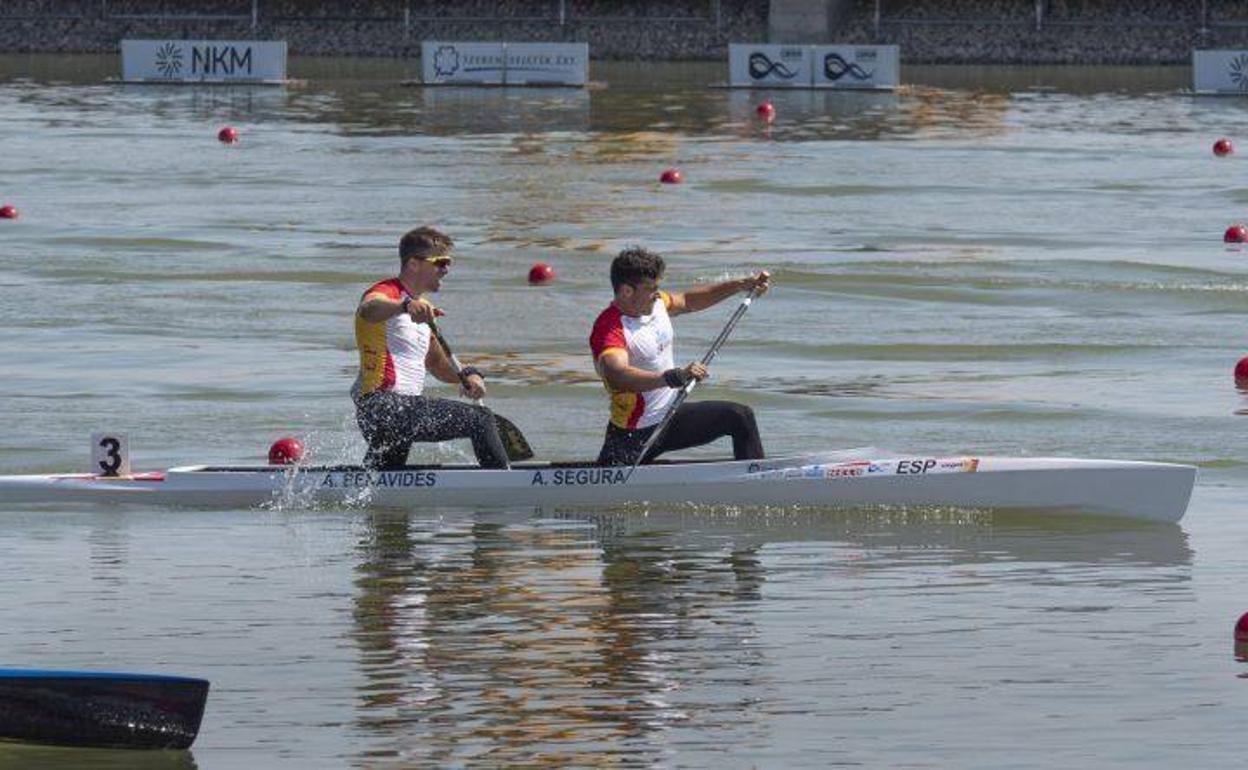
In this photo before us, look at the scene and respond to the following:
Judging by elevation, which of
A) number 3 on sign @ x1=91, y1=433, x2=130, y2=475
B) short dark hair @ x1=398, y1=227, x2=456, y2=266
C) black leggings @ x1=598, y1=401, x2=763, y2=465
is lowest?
number 3 on sign @ x1=91, y1=433, x2=130, y2=475

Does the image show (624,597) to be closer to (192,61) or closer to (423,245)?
(423,245)

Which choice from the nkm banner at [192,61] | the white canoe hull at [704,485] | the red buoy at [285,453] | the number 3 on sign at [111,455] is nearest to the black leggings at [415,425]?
the white canoe hull at [704,485]

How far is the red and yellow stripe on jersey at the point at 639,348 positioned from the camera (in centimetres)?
1494

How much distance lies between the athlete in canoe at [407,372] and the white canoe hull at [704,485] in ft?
0.68

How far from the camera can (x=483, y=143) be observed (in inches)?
1745

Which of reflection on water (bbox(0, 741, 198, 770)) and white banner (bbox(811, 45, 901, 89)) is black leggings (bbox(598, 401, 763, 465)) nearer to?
reflection on water (bbox(0, 741, 198, 770))

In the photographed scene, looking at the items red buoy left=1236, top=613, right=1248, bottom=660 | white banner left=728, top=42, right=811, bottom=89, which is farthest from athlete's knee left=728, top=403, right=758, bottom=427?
white banner left=728, top=42, right=811, bottom=89

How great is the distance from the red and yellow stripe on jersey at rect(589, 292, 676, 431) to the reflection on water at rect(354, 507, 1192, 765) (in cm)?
57

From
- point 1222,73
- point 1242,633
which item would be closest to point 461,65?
point 1222,73

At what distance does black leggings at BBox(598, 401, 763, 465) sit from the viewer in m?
15.3

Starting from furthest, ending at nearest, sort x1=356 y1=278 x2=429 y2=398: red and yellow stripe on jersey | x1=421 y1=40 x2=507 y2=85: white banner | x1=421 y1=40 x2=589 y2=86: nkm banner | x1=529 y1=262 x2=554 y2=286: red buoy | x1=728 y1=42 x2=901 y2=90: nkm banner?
x1=421 y1=40 x2=507 y2=85: white banner, x1=421 y1=40 x2=589 y2=86: nkm banner, x1=728 y1=42 x2=901 y2=90: nkm banner, x1=529 y1=262 x2=554 y2=286: red buoy, x1=356 y1=278 x2=429 y2=398: red and yellow stripe on jersey

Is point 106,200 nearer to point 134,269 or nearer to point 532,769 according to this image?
point 134,269

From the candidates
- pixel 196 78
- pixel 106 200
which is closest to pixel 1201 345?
pixel 106 200

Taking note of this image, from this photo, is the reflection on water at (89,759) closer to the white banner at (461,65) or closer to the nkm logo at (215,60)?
A: the white banner at (461,65)
